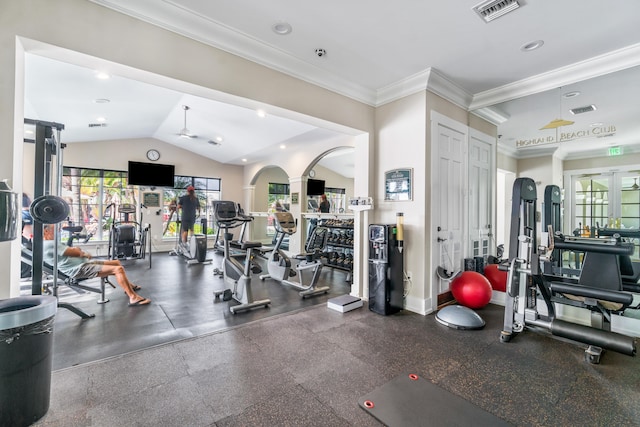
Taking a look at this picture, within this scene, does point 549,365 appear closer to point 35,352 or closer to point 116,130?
point 35,352

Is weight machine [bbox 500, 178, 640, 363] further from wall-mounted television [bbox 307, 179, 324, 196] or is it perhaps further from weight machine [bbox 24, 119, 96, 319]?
wall-mounted television [bbox 307, 179, 324, 196]

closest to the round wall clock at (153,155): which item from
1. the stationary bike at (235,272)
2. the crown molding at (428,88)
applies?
the stationary bike at (235,272)

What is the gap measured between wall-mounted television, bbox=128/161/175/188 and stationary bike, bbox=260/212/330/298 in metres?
5.31

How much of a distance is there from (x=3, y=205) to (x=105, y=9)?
1695mm

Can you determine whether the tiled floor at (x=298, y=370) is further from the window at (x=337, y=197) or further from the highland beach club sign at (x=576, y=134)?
the window at (x=337, y=197)

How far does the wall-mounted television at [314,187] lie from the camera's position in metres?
8.31

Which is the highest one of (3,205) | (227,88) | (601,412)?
(227,88)

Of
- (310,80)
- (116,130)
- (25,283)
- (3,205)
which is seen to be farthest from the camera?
(116,130)

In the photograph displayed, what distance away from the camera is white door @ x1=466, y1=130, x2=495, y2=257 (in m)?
4.61

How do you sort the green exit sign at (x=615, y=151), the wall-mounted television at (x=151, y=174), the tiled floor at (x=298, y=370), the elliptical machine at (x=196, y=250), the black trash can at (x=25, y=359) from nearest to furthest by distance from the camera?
the black trash can at (x=25, y=359) → the tiled floor at (x=298, y=370) → the green exit sign at (x=615, y=151) → the elliptical machine at (x=196, y=250) → the wall-mounted television at (x=151, y=174)

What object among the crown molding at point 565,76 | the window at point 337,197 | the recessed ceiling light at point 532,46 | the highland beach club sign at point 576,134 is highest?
the recessed ceiling light at point 532,46

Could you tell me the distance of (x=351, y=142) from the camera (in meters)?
6.49

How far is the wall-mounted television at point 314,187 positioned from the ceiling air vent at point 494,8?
6.01m

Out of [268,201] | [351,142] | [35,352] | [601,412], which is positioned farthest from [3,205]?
[268,201]
